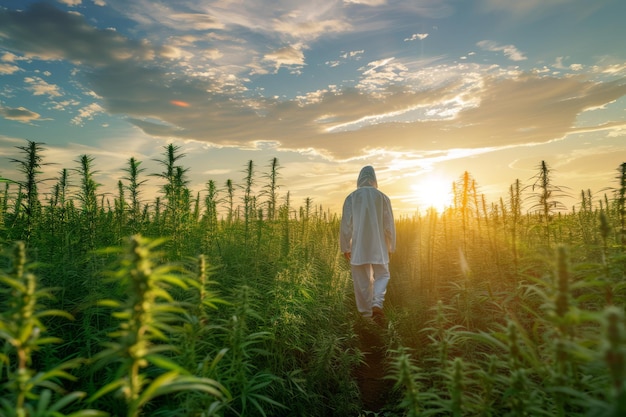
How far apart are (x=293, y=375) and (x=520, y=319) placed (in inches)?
138

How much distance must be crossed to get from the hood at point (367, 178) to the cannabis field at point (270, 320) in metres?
1.91

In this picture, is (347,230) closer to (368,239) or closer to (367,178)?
(368,239)

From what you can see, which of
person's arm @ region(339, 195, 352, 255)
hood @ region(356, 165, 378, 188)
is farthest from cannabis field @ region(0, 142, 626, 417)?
hood @ region(356, 165, 378, 188)

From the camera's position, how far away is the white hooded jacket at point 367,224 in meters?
8.20

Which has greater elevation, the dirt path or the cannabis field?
the cannabis field

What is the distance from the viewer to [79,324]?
4.03m

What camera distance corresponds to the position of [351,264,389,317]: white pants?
779cm

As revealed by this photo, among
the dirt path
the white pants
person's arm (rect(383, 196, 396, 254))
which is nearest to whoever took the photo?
the dirt path

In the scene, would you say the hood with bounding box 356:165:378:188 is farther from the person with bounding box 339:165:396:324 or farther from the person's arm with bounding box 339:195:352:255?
the person's arm with bounding box 339:195:352:255

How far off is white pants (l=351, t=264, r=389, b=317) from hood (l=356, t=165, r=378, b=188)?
1956mm

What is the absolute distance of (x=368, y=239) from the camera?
8.28 metres

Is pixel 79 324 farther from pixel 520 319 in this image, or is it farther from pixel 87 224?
pixel 520 319

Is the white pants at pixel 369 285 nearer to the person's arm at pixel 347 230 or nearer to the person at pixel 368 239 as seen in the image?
the person at pixel 368 239

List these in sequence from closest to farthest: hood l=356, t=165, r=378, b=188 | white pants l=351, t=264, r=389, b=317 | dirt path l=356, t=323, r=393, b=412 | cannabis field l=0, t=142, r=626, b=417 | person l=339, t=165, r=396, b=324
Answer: cannabis field l=0, t=142, r=626, b=417 < dirt path l=356, t=323, r=393, b=412 < white pants l=351, t=264, r=389, b=317 < person l=339, t=165, r=396, b=324 < hood l=356, t=165, r=378, b=188
